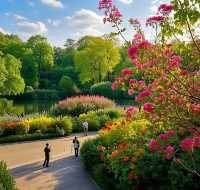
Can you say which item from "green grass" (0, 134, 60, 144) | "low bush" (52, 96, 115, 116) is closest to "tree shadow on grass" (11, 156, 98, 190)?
"green grass" (0, 134, 60, 144)

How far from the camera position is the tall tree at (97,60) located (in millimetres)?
67625

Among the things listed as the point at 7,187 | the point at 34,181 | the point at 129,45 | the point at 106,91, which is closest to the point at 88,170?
the point at 34,181

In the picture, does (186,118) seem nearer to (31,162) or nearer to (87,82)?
(31,162)

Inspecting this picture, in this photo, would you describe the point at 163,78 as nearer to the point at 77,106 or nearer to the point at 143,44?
the point at 143,44

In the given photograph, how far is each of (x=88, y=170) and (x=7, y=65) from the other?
45.0 meters

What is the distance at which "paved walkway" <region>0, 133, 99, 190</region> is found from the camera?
14.2 m

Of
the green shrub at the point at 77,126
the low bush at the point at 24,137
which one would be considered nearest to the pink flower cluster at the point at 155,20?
the low bush at the point at 24,137

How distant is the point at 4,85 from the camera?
5759 cm

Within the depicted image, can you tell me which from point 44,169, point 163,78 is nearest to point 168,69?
point 163,78

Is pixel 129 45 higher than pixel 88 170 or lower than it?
higher

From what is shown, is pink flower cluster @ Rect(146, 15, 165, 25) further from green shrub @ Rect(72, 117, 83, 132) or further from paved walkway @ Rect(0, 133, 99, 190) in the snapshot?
green shrub @ Rect(72, 117, 83, 132)

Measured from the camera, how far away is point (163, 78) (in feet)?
20.2

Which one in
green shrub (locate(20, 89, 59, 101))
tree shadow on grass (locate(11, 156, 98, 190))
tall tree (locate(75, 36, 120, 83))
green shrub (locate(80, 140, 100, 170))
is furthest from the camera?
green shrub (locate(20, 89, 59, 101))

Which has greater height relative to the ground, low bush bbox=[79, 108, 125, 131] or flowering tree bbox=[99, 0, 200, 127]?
flowering tree bbox=[99, 0, 200, 127]
